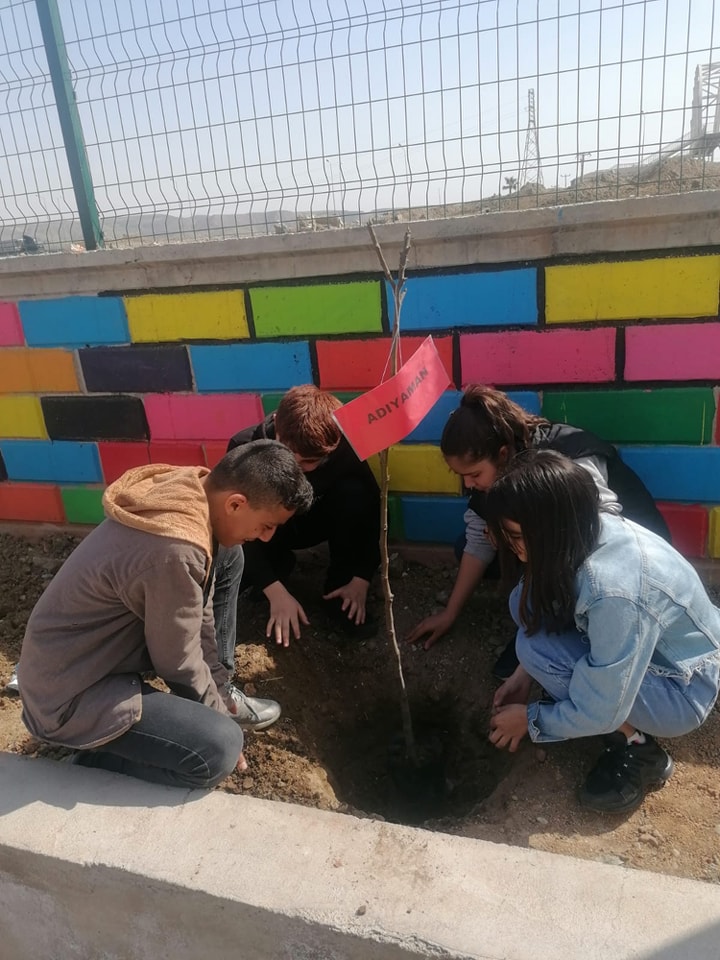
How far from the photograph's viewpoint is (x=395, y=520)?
10.0 feet

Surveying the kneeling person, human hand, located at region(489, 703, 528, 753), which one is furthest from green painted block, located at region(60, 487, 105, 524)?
human hand, located at region(489, 703, 528, 753)

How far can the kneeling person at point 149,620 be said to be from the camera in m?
1.70

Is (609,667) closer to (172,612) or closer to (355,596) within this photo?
(172,612)

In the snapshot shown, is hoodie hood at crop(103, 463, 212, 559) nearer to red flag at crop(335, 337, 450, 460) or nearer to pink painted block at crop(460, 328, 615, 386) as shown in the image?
red flag at crop(335, 337, 450, 460)

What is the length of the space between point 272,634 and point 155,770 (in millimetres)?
893

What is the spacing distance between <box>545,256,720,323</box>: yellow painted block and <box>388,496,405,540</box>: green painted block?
969 mm

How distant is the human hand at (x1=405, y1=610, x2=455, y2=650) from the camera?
8.68 feet

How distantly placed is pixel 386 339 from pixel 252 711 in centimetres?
146

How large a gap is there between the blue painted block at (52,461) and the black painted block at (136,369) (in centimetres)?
34

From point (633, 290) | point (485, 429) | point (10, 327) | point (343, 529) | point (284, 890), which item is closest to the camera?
point (284, 890)

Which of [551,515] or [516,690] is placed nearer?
[551,515]

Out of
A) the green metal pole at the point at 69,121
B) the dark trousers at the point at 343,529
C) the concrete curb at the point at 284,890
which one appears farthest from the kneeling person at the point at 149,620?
the green metal pole at the point at 69,121

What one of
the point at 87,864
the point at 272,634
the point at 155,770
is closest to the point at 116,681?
the point at 155,770

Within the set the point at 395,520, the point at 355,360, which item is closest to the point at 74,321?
the point at 355,360
